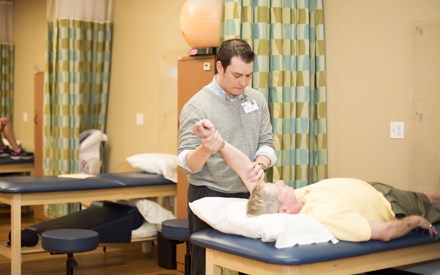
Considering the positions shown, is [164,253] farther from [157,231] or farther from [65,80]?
[65,80]

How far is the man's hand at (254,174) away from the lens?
2990 millimetres

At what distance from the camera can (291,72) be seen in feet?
14.3

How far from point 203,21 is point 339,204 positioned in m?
1.93

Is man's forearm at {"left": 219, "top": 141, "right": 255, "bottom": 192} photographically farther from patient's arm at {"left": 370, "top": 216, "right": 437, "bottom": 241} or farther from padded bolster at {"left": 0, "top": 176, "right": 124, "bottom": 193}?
padded bolster at {"left": 0, "top": 176, "right": 124, "bottom": 193}

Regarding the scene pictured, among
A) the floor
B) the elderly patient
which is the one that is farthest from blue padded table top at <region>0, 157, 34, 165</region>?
the elderly patient

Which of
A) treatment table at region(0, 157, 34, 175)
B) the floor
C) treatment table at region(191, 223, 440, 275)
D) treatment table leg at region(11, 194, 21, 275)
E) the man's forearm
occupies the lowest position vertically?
the floor

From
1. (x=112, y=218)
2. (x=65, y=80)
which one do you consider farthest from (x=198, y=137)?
(x=65, y=80)

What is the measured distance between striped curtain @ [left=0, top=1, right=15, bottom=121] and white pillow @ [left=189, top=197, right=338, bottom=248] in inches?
261

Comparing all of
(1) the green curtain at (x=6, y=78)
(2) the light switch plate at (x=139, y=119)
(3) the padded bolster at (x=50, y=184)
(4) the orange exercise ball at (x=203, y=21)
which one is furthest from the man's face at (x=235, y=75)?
(1) the green curtain at (x=6, y=78)

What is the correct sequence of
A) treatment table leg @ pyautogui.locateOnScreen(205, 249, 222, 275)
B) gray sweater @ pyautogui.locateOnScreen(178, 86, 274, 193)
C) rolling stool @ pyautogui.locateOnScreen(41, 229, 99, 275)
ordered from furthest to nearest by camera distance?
rolling stool @ pyautogui.locateOnScreen(41, 229, 99, 275) → gray sweater @ pyautogui.locateOnScreen(178, 86, 274, 193) → treatment table leg @ pyautogui.locateOnScreen(205, 249, 222, 275)

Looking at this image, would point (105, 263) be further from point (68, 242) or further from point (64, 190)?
point (68, 242)

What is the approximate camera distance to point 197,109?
3102 millimetres

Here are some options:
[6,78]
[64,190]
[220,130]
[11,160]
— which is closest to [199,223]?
[220,130]

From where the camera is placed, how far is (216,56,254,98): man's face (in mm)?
3000
